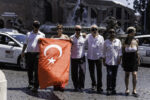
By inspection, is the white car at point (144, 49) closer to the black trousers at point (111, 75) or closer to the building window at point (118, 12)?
the black trousers at point (111, 75)

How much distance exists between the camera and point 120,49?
10117 millimetres

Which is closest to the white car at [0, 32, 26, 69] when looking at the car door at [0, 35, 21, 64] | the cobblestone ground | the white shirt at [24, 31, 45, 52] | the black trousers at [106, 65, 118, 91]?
the car door at [0, 35, 21, 64]

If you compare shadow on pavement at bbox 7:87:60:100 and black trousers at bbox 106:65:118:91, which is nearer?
shadow on pavement at bbox 7:87:60:100

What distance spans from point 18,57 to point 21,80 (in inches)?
126

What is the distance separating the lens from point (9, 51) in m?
15.8

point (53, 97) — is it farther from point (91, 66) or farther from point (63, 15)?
point (63, 15)

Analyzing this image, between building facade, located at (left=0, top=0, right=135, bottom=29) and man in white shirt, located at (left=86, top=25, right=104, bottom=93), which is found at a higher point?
building facade, located at (left=0, top=0, right=135, bottom=29)

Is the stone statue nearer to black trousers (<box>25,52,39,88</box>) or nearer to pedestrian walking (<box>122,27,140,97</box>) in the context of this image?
black trousers (<box>25,52,39,88</box>)

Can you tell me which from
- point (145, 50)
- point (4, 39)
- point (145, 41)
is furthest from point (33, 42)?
point (145, 41)

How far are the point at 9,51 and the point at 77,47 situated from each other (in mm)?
6078

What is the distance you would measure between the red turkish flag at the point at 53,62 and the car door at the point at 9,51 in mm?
5678

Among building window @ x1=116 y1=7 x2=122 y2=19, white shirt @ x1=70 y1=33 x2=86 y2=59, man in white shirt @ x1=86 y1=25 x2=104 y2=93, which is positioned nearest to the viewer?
man in white shirt @ x1=86 y1=25 x2=104 y2=93

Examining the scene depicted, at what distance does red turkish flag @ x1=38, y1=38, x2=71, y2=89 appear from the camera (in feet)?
32.0

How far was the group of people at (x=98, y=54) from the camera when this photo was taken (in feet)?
32.6
